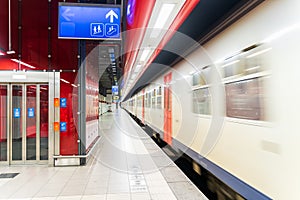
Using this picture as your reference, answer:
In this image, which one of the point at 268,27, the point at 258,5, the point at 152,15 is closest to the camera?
the point at 268,27

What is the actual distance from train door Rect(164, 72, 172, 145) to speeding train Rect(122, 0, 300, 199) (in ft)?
7.78

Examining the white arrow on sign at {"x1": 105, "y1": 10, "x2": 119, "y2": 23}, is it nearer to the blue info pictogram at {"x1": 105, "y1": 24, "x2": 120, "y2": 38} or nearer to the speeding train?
the blue info pictogram at {"x1": 105, "y1": 24, "x2": 120, "y2": 38}

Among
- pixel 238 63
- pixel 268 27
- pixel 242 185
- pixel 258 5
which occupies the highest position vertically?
pixel 258 5

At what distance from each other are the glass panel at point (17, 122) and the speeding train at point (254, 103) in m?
3.55

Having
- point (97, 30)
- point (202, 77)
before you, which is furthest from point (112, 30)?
point (202, 77)

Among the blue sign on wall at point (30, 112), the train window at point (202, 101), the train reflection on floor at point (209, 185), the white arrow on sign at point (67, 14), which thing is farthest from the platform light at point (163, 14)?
the blue sign on wall at point (30, 112)

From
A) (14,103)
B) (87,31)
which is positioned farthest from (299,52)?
(14,103)

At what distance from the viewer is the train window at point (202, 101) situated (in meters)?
3.62

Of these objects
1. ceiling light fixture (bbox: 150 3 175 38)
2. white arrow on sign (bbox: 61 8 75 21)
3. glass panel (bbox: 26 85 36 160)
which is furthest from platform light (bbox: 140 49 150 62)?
glass panel (bbox: 26 85 36 160)

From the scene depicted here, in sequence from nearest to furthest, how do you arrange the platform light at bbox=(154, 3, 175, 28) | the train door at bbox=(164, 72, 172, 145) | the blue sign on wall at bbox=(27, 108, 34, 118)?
the platform light at bbox=(154, 3, 175, 28) → the blue sign on wall at bbox=(27, 108, 34, 118) → the train door at bbox=(164, 72, 172, 145)

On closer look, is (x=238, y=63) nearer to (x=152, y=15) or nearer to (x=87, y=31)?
(x=152, y=15)

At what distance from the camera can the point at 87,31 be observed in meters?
4.31

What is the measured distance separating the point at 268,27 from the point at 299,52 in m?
0.47

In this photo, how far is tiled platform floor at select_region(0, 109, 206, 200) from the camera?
10.8ft
